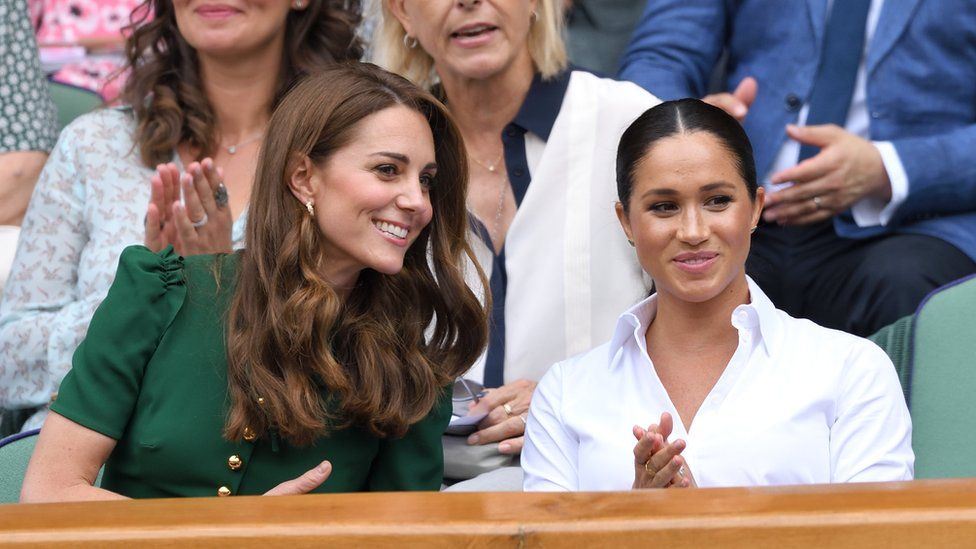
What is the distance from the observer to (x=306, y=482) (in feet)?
6.13

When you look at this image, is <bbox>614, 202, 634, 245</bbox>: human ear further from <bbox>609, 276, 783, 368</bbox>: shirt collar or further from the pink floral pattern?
the pink floral pattern

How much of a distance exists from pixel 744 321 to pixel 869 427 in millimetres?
233

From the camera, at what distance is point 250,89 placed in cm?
294

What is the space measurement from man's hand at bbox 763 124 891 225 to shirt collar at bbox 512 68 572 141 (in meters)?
0.45

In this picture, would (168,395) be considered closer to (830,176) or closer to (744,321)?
(744,321)

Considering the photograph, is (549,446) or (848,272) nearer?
(549,446)

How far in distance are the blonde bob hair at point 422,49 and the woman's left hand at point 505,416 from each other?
2.23ft

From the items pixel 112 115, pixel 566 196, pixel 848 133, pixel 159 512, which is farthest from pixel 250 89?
pixel 159 512

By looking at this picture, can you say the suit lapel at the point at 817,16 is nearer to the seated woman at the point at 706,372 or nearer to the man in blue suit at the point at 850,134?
the man in blue suit at the point at 850,134

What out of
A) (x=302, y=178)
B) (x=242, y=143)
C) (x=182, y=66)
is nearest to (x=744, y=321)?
(x=302, y=178)

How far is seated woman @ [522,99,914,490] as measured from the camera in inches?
72.9

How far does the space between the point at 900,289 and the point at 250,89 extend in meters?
1.40

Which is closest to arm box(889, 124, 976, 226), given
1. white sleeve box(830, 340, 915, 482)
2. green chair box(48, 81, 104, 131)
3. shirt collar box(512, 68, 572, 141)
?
shirt collar box(512, 68, 572, 141)

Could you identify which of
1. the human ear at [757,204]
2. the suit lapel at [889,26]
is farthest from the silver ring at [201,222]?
the suit lapel at [889,26]
